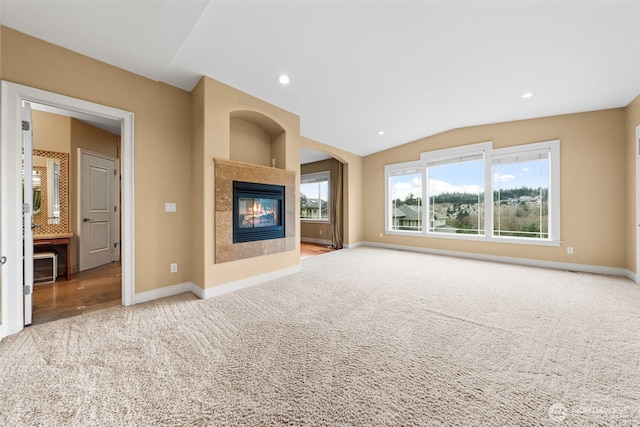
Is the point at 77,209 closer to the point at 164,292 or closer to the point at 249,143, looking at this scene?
the point at 164,292

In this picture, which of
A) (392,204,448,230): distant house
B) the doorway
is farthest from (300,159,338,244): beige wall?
the doorway

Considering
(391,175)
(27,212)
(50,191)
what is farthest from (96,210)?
(391,175)

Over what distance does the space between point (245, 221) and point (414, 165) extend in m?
4.61

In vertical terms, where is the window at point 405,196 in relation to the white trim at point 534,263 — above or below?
above

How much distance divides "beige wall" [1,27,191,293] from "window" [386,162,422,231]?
16.6ft

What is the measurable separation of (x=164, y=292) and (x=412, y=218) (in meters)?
5.56

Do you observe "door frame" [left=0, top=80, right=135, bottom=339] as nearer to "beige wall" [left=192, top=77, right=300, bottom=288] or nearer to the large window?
"beige wall" [left=192, top=77, right=300, bottom=288]

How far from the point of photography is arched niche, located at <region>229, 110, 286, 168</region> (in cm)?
369

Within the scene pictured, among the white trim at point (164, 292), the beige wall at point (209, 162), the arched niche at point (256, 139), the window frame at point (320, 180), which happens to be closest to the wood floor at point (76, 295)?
the white trim at point (164, 292)

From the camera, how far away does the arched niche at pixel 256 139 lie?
145 inches

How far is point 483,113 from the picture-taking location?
4.38 metres

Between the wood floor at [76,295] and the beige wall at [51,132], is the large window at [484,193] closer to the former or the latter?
the wood floor at [76,295]

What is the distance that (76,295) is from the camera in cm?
304

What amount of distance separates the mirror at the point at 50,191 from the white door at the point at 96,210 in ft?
0.67
